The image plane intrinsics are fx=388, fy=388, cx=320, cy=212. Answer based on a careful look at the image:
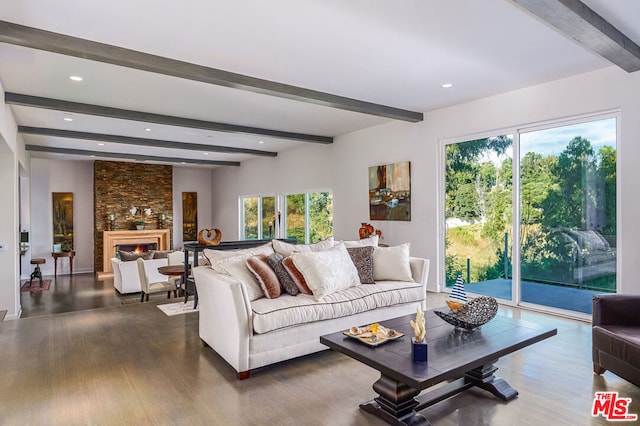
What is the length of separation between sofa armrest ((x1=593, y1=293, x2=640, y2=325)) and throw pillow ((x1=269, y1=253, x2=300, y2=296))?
2.34 metres

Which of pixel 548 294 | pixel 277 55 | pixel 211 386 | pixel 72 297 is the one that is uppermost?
pixel 277 55

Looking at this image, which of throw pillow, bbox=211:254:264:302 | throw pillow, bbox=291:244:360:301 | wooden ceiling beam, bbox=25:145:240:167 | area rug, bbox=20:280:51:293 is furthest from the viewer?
wooden ceiling beam, bbox=25:145:240:167

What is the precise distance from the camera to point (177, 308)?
4859mm

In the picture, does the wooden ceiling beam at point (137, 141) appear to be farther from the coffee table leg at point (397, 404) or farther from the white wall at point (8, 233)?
the coffee table leg at point (397, 404)

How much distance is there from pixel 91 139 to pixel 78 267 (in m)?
5.03

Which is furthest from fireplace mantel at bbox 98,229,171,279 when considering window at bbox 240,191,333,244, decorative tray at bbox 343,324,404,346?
decorative tray at bbox 343,324,404,346

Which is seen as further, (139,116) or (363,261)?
(139,116)

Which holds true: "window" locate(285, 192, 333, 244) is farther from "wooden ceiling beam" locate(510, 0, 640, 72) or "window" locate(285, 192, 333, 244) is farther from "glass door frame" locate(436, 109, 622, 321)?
"wooden ceiling beam" locate(510, 0, 640, 72)

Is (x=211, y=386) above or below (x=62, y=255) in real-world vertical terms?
below

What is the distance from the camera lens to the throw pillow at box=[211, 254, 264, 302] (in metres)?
3.24

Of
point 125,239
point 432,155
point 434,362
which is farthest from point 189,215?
point 434,362

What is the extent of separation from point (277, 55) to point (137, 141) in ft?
16.5

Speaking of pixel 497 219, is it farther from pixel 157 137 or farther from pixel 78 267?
pixel 78 267

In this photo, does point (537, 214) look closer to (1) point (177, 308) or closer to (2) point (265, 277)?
(2) point (265, 277)
